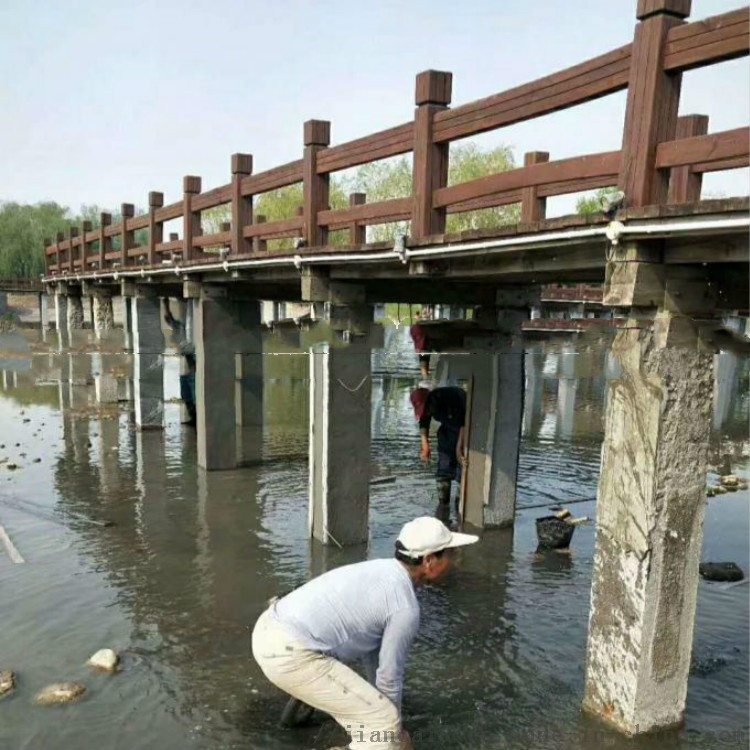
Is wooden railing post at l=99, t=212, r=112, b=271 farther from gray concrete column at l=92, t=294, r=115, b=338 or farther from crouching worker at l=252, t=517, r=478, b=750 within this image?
crouching worker at l=252, t=517, r=478, b=750

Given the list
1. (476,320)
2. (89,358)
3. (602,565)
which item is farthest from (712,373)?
(89,358)

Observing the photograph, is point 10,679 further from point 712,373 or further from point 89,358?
point 89,358

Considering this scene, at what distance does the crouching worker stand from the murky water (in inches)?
53.7

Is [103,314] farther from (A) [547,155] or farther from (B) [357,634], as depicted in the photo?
(B) [357,634]

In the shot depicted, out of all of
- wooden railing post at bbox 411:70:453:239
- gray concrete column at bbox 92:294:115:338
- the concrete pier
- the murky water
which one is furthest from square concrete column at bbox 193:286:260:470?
gray concrete column at bbox 92:294:115:338

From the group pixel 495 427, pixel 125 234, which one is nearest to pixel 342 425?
pixel 495 427

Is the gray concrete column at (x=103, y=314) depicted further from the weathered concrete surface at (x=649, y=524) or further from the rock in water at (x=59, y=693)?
the weathered concrete surface at (x=649, y=524)

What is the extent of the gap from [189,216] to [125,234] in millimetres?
5251

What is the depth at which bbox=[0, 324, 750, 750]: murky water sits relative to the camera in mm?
5000

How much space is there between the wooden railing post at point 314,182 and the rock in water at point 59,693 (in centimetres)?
507

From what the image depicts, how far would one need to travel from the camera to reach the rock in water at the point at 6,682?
527 centimetres

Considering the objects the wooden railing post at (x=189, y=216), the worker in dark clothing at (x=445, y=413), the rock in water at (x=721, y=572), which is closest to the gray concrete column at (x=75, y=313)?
the wooden railing post at (x=189, y=216)

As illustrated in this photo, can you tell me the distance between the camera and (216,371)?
1196cm

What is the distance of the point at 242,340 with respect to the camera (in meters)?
12.4
